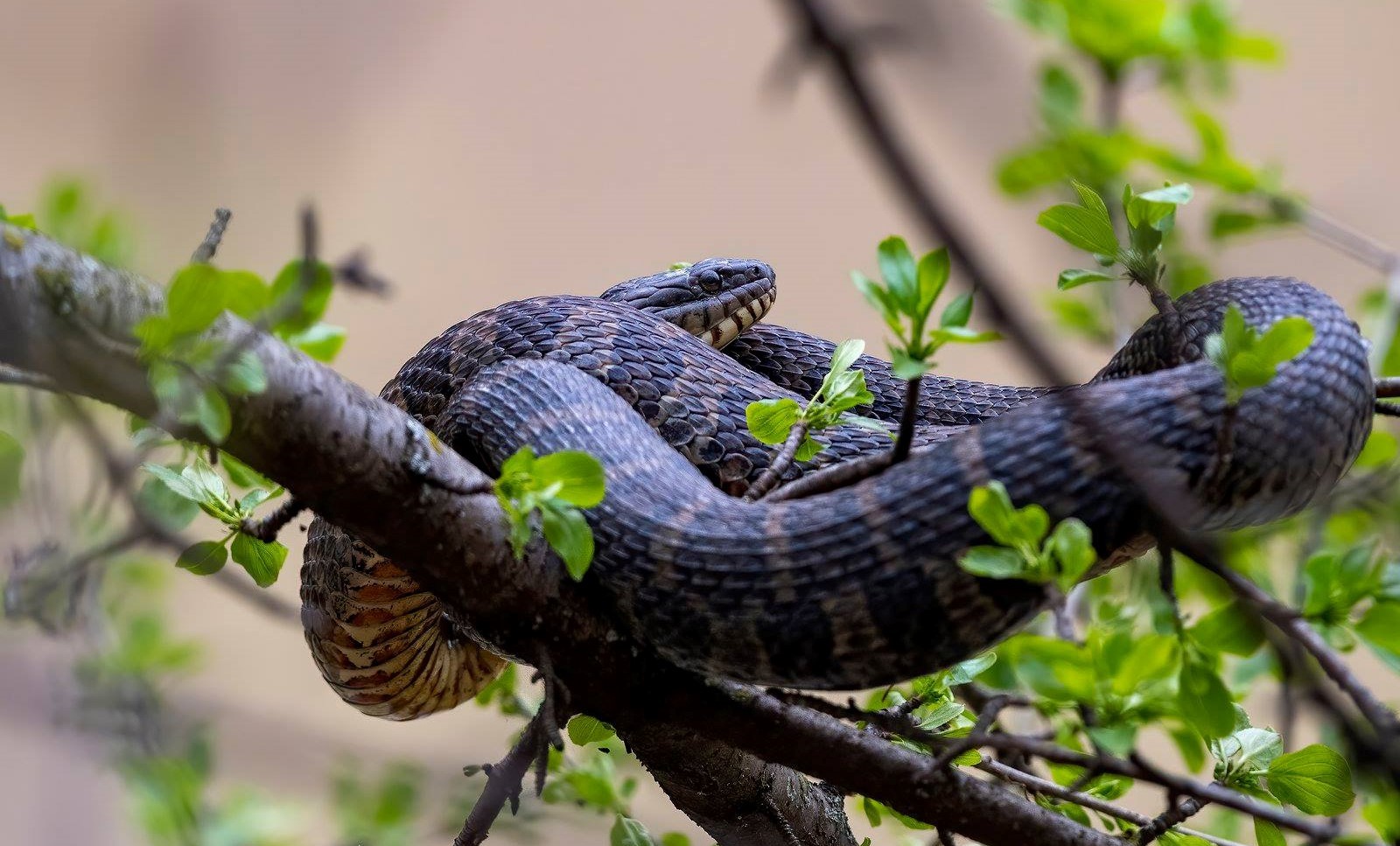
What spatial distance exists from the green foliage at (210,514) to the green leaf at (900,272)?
1.14 m

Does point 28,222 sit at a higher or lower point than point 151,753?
higher

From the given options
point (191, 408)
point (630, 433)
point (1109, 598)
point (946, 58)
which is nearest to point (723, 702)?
point (630, 433)

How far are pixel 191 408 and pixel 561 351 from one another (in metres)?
1.17

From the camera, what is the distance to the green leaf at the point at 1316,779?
6.28 ft

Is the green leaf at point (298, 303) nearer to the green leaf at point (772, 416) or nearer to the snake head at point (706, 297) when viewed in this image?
the green leaf at point (772, 416)

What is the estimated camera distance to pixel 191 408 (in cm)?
145

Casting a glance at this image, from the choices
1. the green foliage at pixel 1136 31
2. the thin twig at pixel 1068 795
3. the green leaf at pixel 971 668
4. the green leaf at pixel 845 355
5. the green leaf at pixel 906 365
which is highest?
the green foliage at pixel 1136 31

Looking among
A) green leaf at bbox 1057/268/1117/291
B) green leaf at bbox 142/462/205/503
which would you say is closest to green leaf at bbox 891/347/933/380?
green leaf at bbox 1057/268/1117/291

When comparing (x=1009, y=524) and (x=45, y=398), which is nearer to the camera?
(x=1009, y=524)

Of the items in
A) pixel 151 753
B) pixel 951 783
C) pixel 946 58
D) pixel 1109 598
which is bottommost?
pixel 1109 598

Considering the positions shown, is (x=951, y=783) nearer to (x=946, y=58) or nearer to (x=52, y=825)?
(x=52, y=825)

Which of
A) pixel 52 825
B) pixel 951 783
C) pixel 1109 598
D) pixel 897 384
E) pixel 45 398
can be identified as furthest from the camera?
pixel 1109 598

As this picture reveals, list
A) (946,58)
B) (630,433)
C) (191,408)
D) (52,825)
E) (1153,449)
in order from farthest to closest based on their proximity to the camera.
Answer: (630,433) → (52,825) → (1153,449) → (191,408) → (946,58)

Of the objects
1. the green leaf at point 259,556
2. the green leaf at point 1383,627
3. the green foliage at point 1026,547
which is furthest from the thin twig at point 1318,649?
the green leaf at point 259,556
